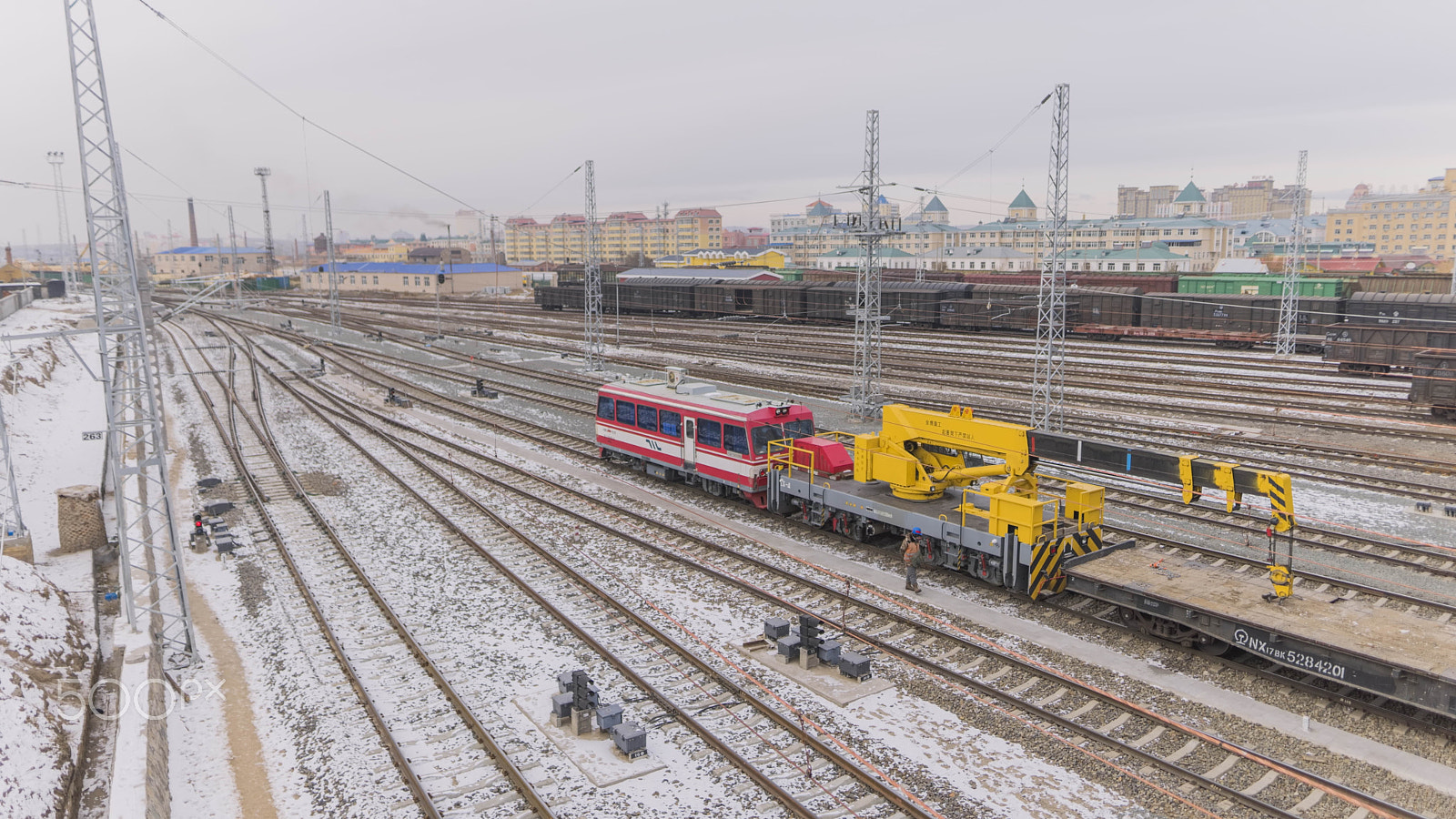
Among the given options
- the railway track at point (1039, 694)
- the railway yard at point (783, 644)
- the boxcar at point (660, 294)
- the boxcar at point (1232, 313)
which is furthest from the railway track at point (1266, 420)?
the boxcar at point (660, 294)

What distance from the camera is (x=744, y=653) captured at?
14.6 metres

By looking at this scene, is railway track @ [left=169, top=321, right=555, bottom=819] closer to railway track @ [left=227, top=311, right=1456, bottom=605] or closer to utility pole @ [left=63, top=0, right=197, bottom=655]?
utility pole @ [left=63, top=0, right=197, bottom=655]

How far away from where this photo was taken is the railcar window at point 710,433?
22.6 m

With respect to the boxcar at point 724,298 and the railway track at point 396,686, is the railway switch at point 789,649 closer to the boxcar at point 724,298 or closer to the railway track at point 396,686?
the railway track at point 396,686

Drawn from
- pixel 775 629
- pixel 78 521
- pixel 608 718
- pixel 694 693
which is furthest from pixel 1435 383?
pixel 78 521

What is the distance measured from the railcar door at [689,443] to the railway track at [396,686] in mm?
8867

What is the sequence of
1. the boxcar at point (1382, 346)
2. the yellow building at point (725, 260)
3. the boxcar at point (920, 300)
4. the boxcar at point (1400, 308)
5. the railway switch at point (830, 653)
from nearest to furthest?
the railway switch at point (830, 653), the boxcar at point (1382, 346), the boxcar at point (1400, 308), the boxcar at point (920, 300), the yellow building at point (725, 260)

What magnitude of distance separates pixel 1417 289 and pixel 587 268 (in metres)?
61.5

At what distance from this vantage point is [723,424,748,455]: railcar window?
861 inches

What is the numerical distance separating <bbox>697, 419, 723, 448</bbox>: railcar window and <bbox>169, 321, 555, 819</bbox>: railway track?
9.09 meters

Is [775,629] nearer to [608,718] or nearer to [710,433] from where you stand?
[608,718]

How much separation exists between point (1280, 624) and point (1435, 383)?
86.1 feet

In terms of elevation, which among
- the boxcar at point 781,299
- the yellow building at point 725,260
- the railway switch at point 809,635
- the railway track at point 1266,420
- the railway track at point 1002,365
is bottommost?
the railway switch at point 809,635

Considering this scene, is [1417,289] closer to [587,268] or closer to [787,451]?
[587,268]
